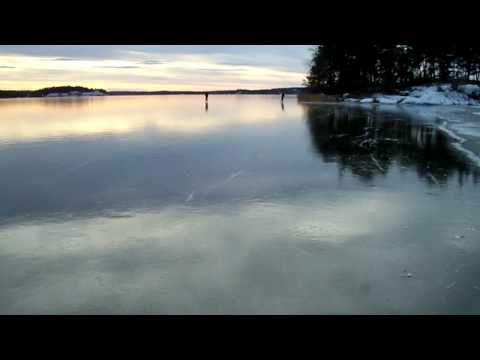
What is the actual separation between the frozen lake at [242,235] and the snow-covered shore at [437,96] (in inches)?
1691

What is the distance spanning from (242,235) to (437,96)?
55478 mm

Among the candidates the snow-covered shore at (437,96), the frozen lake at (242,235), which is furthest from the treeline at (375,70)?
the frozen lake at (242,235)

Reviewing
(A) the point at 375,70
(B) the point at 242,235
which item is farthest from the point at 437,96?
(B) the point at 242,235

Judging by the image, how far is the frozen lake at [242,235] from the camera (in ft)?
15.1

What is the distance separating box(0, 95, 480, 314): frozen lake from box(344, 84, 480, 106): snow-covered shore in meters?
42.9

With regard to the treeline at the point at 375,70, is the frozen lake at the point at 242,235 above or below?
below

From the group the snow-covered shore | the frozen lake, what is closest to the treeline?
the snow-covered shore

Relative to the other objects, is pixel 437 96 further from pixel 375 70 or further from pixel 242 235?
pixel 242 235

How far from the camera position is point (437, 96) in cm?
5400

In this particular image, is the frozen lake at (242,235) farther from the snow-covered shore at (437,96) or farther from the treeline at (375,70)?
the treeline at (375,70)

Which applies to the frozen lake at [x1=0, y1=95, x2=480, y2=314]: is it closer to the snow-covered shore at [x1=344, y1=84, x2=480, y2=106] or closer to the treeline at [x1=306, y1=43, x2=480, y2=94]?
the snow-covered shore at [x1=344, y1=84, x2=480, y2=106]
